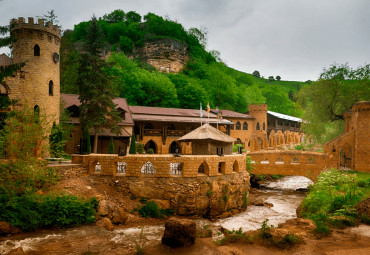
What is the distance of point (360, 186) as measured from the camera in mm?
15828

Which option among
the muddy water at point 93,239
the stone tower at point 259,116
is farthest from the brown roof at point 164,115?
the muddy water at point 93,239

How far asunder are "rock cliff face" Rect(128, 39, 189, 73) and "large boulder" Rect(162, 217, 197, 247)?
52.1 meters

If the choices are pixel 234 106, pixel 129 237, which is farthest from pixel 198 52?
pixel 129 237

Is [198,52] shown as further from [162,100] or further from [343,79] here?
[343,79]

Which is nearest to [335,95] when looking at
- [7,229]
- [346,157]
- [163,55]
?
[346,157]

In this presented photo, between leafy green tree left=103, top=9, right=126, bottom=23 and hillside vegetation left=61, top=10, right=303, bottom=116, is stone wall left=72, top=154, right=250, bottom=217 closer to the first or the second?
hillside vegetation left=61, top=10, right=303, bottom=116

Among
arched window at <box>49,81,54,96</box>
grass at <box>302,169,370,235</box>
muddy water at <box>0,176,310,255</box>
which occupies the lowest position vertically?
muddy water at <box>0,176,310,255</box>

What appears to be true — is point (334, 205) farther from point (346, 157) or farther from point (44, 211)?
point (346, 157)

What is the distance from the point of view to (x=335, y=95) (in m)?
28.8

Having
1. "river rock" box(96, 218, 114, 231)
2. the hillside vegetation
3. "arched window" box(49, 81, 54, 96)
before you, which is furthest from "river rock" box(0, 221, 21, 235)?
the hillside vegetation

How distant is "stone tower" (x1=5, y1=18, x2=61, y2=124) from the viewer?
690 inches

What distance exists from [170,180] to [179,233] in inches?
245

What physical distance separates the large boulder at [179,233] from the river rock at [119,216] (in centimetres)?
464

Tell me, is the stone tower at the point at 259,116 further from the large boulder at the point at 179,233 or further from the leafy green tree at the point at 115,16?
the leafy green tree at the point at 115,16
